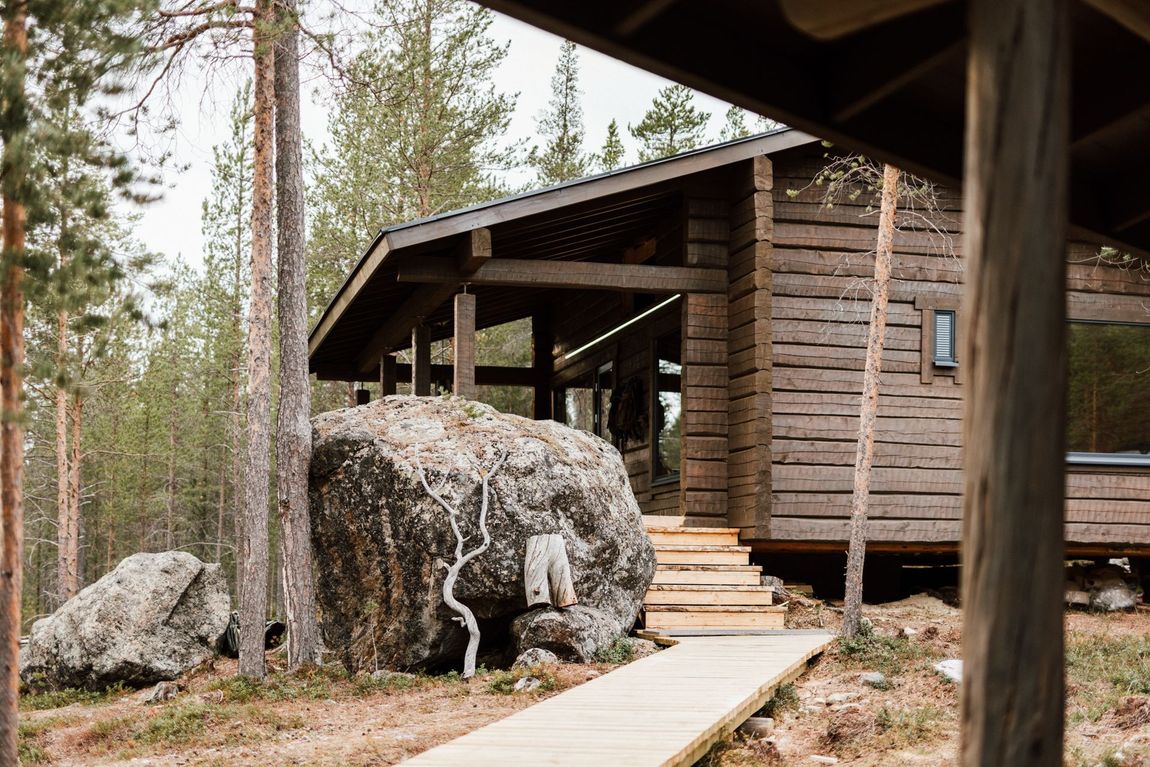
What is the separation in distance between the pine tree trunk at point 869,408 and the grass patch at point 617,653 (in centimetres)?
209

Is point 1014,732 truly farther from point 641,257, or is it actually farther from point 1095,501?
point 641,257

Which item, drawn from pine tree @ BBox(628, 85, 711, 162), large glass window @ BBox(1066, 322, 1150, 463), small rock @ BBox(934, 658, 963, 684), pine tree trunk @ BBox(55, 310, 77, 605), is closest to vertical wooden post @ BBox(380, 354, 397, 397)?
pine tree trunk @ BBox(55, 310, 77, 605)

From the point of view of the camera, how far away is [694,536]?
12.5 metres

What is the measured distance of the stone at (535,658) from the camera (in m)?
9.15

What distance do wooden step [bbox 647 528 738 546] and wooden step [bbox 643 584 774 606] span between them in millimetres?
875

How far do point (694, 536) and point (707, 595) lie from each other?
3.90 ft

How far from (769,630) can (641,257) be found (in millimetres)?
6378

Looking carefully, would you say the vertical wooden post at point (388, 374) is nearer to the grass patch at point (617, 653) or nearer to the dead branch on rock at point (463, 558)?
the dead branch on rock at point (463, 558)

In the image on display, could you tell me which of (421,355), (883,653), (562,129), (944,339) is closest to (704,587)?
(883,653)

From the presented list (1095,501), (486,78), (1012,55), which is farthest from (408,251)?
(486,78)

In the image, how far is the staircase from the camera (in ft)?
36.8

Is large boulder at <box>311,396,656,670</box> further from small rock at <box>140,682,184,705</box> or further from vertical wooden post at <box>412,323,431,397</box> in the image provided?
vertical wooden post at <box>412,323,431,397</box>

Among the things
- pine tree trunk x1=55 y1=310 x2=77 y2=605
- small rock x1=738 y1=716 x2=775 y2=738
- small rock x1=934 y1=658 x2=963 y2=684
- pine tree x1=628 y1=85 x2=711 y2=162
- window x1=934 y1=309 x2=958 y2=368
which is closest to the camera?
small rock x1=738 y1=716 x2=775 y2=738

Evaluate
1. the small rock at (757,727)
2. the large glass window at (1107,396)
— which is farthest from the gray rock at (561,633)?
the large glass window at (1107,396)
